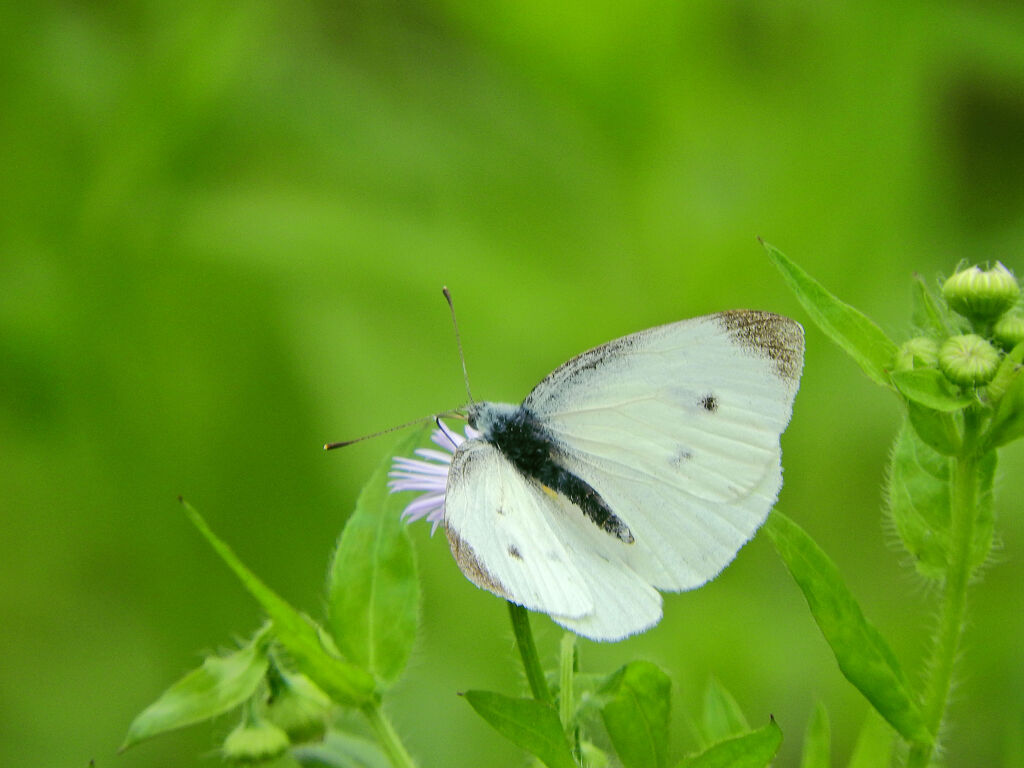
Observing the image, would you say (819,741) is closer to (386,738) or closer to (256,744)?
(386,738)

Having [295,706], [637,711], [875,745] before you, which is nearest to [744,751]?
[637,711]

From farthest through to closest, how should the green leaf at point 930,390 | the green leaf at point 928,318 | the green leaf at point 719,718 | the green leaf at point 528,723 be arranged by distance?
the green leaf at point 719,718 < the green leaf at point 928,318 < the green leaf at point 930,390 < the green leaf at point 528,723

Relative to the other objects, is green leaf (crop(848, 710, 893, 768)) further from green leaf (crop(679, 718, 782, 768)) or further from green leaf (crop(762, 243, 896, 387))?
green leaf (crop(762, 243, 896, 387))

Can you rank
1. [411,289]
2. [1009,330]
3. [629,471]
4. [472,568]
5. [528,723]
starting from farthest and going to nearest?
[411,289]
[629,471]
[1009,330]
[472,568]
[528,723]

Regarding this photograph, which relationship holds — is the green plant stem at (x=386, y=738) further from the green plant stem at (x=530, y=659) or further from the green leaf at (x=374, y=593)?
the green plant stem at (x=530, y=659)

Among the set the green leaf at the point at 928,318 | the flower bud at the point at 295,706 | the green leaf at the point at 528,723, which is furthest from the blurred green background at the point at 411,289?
the green leaf at the point at 528,723

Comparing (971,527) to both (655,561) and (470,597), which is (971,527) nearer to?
(655,561)

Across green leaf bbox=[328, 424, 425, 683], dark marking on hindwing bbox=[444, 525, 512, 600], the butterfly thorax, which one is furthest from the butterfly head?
dark marking on hindwing bbox=[444, 525, 512, 600]

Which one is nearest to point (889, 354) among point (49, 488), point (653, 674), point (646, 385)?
point (646, 385)
